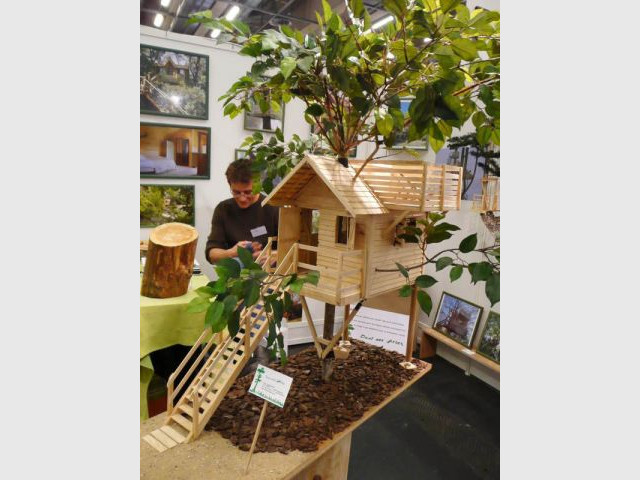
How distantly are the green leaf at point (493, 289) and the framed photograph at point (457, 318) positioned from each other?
2.82 metres

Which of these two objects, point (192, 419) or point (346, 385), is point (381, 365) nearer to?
point (346, 385)

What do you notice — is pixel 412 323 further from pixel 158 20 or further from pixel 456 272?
pixel 158 20

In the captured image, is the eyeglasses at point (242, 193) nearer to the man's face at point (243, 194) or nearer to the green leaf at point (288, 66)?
the man's face at point (243, 194)

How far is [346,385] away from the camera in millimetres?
1673

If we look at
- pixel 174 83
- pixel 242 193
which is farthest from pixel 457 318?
pixel 174 83

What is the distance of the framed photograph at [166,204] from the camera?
307 cm

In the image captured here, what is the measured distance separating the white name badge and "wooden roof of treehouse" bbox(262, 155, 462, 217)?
1138 mm

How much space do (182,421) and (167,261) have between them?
3.26 feet

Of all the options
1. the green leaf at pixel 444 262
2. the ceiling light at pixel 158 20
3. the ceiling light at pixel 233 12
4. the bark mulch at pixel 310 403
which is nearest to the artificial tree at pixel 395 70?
the green leaf at pixel 444 262

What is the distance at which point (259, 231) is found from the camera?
2.66 m

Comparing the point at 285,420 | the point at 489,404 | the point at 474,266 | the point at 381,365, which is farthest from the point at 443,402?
the point at 474,266

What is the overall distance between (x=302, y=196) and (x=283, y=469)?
0.92m

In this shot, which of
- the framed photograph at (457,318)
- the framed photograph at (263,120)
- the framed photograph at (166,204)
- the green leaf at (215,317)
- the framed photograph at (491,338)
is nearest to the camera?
the green leaf at (215,317)

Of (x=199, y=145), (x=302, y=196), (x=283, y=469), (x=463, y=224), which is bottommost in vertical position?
(x=283, y=469)
